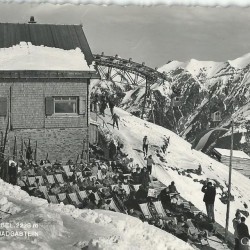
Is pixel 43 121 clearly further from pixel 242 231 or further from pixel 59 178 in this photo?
pixel 242 231

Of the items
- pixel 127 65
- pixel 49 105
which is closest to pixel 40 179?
pixel 49 105

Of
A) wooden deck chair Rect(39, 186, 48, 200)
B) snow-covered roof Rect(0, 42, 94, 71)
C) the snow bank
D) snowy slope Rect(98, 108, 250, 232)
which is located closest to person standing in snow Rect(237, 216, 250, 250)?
wooden deck chair Rect(39, 186, 48, 200)

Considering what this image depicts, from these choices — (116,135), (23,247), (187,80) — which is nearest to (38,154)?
(116,135)

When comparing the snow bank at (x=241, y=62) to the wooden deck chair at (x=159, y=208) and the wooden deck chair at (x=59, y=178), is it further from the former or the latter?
the wooden deck chair at (x=159, y=208)

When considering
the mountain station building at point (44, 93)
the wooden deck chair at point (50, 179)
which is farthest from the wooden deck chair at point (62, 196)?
the mountain station building at point (44, 93)

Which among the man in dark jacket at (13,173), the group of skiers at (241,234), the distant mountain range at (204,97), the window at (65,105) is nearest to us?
the group of skiers at (241,234)

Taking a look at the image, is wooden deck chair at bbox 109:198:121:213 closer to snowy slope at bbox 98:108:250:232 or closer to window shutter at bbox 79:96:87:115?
window shutter at bbox 79:96:87:115

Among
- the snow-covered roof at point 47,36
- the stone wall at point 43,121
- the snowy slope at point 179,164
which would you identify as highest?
the snow-covered roof at point 47,36

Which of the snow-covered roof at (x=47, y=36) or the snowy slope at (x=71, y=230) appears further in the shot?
the snow-covered roof at (x=47, y=36)
